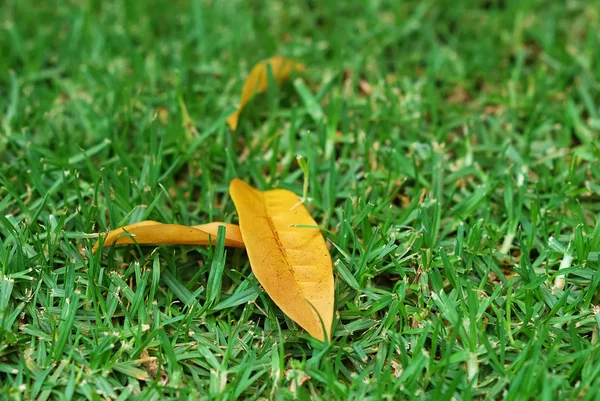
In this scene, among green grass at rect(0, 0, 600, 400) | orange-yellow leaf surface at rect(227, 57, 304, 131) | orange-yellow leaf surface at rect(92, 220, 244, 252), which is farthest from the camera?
orange-yellow leaf surface at rect(227, 57, 304, 131)

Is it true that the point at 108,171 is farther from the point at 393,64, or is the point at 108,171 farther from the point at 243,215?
the point at 393,64

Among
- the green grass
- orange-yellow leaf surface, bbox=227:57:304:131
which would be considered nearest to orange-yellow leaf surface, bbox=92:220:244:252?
the green grass

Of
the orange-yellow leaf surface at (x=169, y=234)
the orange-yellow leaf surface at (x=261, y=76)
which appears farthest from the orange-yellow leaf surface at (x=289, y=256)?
the orange-yellow leaf surface at (x=261, y=76)

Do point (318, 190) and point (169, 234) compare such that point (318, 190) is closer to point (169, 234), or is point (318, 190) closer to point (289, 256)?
point (289, 256)

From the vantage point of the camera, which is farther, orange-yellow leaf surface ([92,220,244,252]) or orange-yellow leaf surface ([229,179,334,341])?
orange-yellow leaf surface ([92,220,244,252])

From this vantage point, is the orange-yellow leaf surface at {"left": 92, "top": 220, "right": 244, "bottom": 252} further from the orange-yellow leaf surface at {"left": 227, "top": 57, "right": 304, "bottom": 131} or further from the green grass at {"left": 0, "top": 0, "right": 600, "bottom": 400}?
the orange-yellow leaf surface at {"left": 227, "top": 57, "right": 304, "bottom": 131}

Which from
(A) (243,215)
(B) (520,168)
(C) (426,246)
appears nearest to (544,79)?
(B) (520,168)
